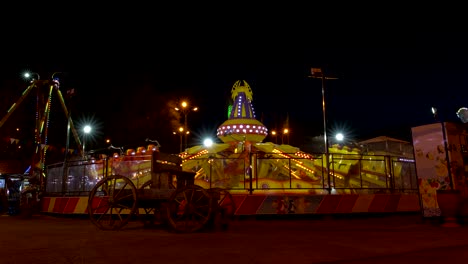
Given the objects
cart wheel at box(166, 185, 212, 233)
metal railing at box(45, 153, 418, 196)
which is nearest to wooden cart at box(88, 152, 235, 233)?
cart wheel at box(166, 185, 212, 233)

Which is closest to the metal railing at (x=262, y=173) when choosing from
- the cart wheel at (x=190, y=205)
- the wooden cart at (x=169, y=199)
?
the wooden cart at (x=169, y=199)

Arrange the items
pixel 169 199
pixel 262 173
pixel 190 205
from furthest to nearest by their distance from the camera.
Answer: pixel 262 173 → pixel 169 199 → pixel 190 205

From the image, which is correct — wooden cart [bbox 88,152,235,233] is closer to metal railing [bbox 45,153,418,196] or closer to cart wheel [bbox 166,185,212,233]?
cart wheel [bbox 166,185,212,233]

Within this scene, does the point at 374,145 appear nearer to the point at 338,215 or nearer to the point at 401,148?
the point at 401,148

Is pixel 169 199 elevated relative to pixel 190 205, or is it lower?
elevated

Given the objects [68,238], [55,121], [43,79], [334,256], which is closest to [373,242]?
[334,256]

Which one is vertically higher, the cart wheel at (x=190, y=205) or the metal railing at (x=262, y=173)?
the metal railing at (x=262, y=173)

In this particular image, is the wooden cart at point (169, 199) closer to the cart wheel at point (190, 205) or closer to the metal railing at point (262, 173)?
the cart wheel at point (190, 205)

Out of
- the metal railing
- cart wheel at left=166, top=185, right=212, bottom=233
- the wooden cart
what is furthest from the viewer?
the metal railing

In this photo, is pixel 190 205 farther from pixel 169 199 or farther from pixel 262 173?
pixel 262 173

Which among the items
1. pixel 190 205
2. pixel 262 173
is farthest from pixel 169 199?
pixel 262 173

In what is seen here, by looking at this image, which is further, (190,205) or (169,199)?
(169,199)

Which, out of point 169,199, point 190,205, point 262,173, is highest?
point 262,173

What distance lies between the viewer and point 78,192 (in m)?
13.5
